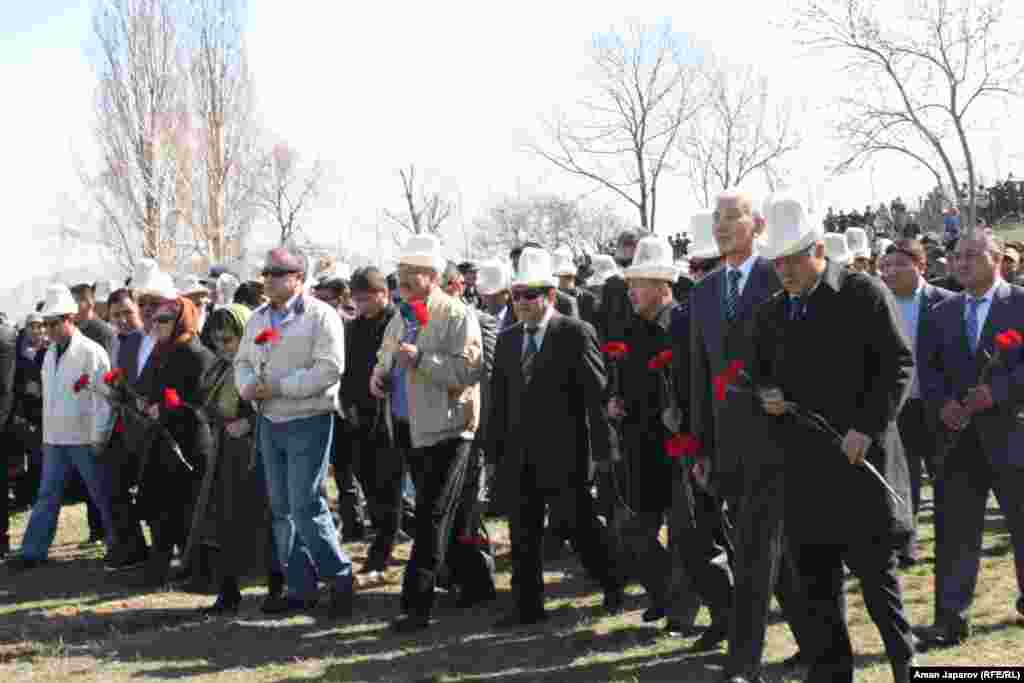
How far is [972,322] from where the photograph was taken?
22.7 ft

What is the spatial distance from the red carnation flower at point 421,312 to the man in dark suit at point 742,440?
2070 millimetres

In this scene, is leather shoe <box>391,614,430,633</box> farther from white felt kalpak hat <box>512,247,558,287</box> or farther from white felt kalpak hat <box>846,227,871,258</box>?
white felt kalpak hat <box>846,227,871,258</box>

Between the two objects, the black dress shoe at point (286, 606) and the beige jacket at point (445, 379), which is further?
the black dress shoe at point (286, 606)

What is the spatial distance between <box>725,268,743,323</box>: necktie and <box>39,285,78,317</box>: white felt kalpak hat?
6603 mm

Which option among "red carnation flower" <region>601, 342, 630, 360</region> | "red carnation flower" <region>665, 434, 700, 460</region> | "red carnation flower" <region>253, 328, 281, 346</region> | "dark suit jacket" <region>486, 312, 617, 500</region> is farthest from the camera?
"red carnation flower" <region>253, 328, 281, 346</region>

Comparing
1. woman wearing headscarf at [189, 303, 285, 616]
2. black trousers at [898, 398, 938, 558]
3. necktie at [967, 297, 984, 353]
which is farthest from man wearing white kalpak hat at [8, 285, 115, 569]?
necktie at [967, 297, 984, 353]

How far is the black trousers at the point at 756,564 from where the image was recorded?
18.8 ft

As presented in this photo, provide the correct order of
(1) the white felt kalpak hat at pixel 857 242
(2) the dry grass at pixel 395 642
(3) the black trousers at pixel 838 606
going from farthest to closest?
(1) the white felt kalpak hat at pixel 857 242 < (2) the dry grass at pixel 395 642 < (3) the black trousers at pixel 838 606

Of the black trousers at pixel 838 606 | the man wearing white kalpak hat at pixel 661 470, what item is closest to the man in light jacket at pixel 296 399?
the man wearing white kalpak hat at pixel 661 470

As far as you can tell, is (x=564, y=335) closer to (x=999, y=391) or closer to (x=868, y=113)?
(x=999, y=391)

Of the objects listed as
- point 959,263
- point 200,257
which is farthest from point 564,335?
point 200,257

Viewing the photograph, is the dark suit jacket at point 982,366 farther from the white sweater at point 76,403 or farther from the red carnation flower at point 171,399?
the white sweater at point 76,403

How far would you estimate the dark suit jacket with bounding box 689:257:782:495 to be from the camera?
19.1ft

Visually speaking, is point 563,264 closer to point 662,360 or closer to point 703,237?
point 703,237
